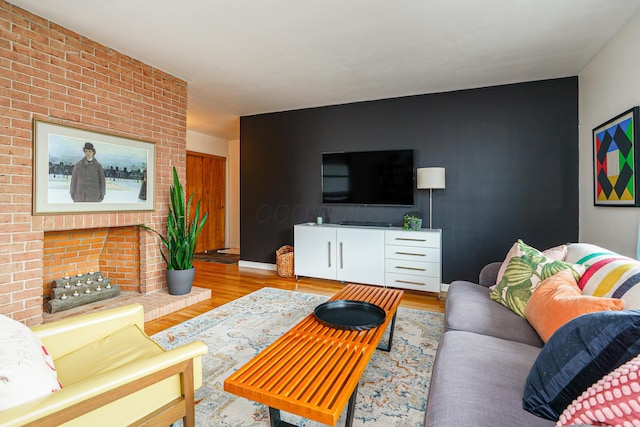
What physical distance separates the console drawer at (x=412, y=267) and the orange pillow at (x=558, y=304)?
1849 millimetres

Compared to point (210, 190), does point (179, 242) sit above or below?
below

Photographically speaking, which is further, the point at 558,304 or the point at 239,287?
the point at 239,287

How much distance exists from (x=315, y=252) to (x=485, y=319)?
266 cm

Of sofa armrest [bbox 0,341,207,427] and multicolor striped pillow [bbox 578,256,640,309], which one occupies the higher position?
multicolor striped pillow [bbox 578,256,640,309]

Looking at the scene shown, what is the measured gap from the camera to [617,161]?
256 centimetres

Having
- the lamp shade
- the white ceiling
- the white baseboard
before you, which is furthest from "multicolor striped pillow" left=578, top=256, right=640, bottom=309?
the white baseboard

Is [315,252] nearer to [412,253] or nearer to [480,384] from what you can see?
[412,253]

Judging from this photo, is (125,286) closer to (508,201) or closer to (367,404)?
(367,404)

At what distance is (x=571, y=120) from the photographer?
3414 millimetres

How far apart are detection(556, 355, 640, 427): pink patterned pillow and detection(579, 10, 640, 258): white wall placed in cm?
221

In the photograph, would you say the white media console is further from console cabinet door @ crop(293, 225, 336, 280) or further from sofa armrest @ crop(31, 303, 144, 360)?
sofa armrest @ crop(31, 303, 144, 360)

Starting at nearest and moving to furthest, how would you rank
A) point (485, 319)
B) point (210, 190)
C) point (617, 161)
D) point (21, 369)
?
point (21, 369)
point (485, 319)
point (617, 161)
point (210, 190)

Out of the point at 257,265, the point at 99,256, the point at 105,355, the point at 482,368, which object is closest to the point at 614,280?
the point at 482,368

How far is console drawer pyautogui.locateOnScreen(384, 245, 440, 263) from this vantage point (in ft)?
11.9
